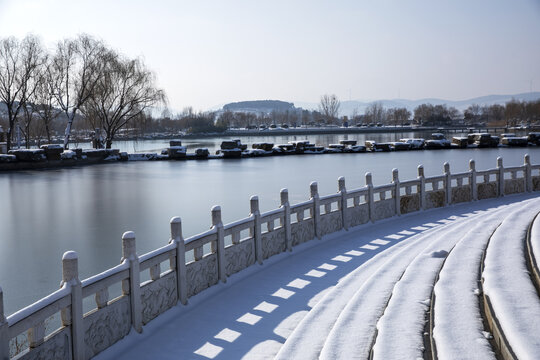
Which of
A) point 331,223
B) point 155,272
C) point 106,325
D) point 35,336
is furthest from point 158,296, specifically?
point 331,223

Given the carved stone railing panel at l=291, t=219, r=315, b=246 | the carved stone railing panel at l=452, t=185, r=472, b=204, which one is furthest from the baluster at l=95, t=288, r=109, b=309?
the carved stone railing panel at l=452, t=185, r=472, b=204

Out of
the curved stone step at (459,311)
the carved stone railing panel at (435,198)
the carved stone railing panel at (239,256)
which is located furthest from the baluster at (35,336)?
the carved stone railing panel at (435,198)

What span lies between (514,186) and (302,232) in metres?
13.2

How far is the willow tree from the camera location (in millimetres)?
61500

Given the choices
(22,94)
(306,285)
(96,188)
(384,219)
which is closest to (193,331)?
(306,285)

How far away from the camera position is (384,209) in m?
17.5

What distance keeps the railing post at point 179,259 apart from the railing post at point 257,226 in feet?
8.77

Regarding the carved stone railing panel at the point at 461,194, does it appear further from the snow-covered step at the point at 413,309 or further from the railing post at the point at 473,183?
the snow-covered step at the point at 413,309

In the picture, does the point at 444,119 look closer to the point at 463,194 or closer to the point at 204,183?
the point at 204,183

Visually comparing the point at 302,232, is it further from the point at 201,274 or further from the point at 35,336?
the point at 35,336

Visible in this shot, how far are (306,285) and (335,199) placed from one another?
5042 millimetres

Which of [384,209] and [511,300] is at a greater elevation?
[511,300]

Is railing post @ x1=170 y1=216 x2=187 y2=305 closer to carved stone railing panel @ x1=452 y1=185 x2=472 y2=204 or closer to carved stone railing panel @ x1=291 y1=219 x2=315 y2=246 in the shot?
carved stone railing panel @ x1=291 y1=219 x2=315 y2=246

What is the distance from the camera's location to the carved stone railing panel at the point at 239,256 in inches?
416
